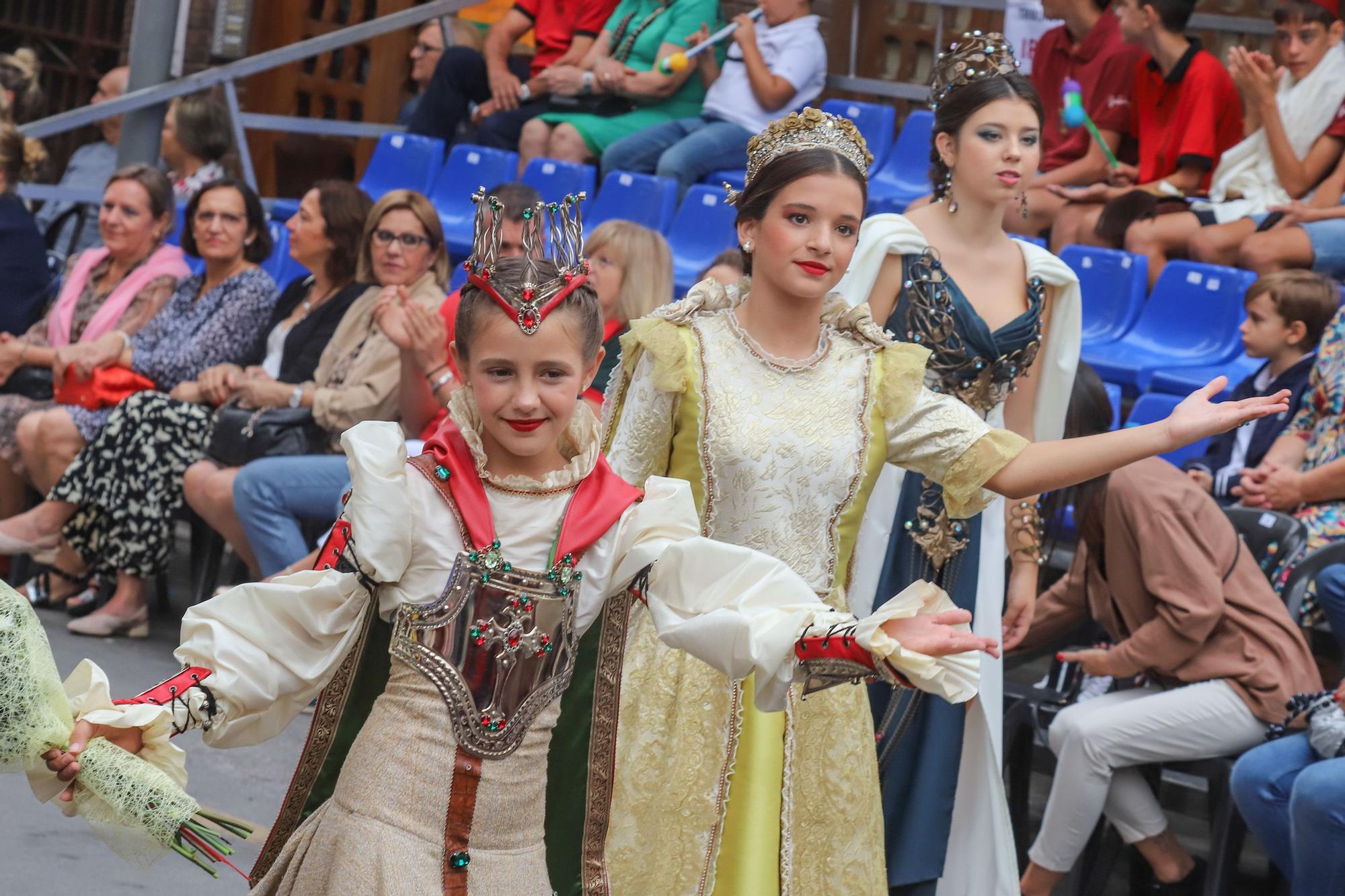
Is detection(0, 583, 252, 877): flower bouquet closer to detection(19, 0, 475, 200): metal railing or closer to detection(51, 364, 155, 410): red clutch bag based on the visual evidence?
detection(51, 364, 155, 410): red clutch bag

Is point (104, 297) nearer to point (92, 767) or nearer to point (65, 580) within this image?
point (65, 580)

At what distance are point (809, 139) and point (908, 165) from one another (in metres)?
4.78

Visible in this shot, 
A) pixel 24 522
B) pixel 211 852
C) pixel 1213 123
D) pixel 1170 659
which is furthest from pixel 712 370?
pixel 1213 123

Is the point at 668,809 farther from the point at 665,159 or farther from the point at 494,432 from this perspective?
the point at 665,159

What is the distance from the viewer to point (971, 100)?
3635 millimetres

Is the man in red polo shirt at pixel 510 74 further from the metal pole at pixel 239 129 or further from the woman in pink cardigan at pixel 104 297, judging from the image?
the woman in pink cardigan at pixel 104 297

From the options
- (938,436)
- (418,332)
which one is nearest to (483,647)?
(938,436)

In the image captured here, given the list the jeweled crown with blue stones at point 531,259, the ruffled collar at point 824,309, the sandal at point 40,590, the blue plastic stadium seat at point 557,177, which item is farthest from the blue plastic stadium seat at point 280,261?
the jeweled crown with blue stones at point 531,259

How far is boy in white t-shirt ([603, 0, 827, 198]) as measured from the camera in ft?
25.0

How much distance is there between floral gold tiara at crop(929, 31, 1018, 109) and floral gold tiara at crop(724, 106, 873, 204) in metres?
0.67

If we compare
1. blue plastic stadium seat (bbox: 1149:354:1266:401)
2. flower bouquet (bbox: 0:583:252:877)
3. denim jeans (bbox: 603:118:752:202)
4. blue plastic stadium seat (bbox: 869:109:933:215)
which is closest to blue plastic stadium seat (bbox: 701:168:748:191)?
denim jeans (bbox: 603:118:752:202)

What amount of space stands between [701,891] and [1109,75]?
4.96 meters

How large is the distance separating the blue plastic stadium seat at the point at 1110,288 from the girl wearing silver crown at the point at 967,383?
8.97 feet

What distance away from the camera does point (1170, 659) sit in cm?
Answer: 412
